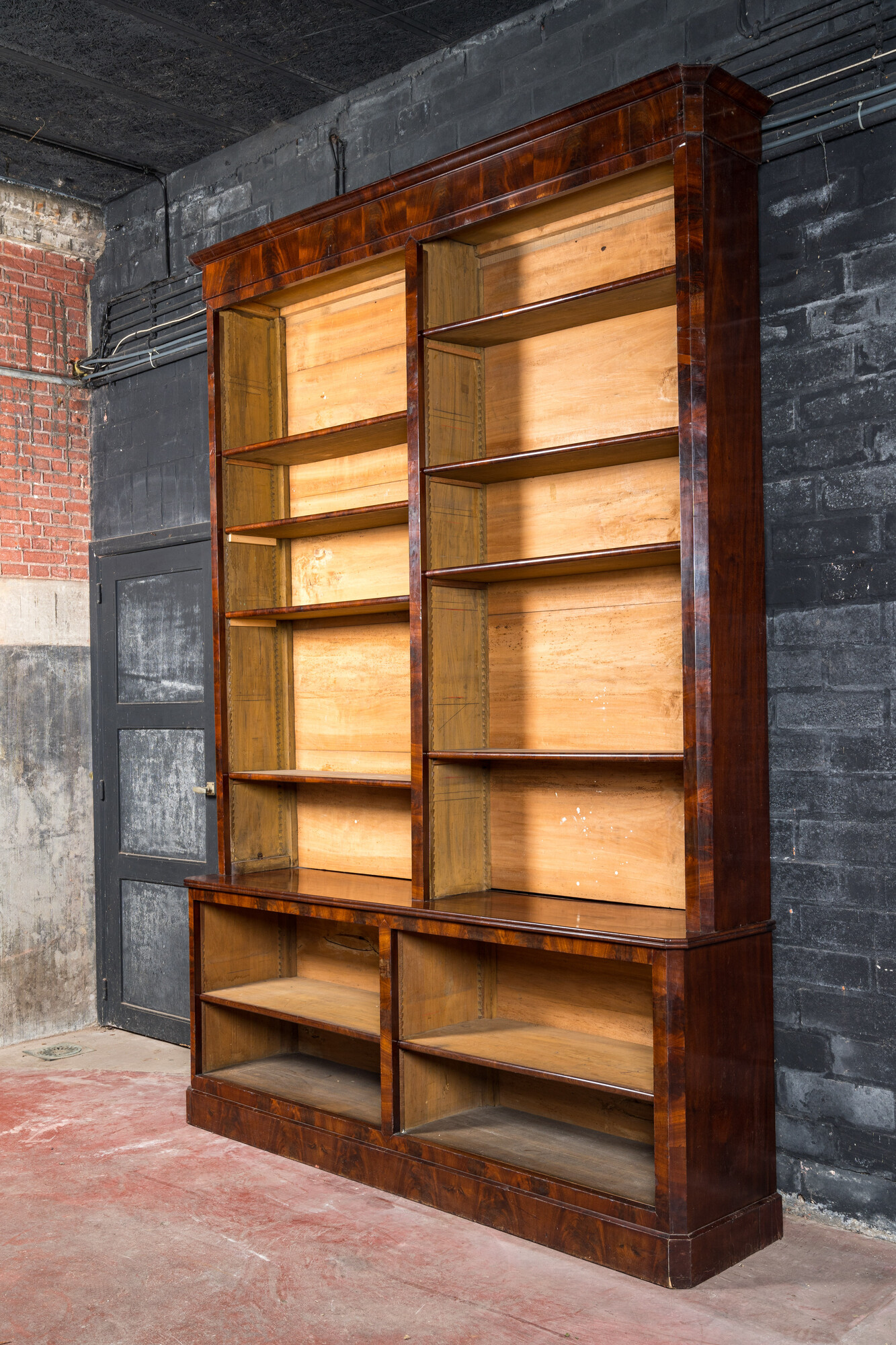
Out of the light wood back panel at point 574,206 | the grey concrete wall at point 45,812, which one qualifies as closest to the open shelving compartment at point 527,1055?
the light wood back panel at point 574,206

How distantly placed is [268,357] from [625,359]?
1661 mm

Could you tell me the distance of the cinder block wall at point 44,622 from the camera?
5.63 m

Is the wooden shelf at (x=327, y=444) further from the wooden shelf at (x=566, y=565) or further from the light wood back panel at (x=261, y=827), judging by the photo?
the light wood back panel at (x=261, y=827)

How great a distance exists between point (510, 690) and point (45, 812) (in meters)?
2.84

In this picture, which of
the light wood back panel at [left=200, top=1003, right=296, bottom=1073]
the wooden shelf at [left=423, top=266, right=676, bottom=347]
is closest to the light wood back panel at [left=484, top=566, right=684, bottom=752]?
the wooden shelf at [left=423, top=266, right=676, bottom=347]

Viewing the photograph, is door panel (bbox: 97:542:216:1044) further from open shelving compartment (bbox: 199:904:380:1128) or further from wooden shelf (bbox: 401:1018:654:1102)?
wooden shelf (bbox: 401:1018:654:1102)

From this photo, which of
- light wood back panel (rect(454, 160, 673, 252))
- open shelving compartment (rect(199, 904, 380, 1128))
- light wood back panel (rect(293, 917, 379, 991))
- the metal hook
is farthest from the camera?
the metal hook

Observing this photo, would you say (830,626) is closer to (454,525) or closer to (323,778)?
(454,525)

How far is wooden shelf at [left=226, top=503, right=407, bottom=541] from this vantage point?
13.4 ft

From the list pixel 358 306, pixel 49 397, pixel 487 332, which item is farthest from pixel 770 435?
pixel 49 397

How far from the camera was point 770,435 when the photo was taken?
344 centimetres

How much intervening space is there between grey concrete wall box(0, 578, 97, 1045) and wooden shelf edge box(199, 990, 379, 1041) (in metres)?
1.58

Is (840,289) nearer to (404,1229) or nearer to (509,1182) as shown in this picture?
(509,1182)

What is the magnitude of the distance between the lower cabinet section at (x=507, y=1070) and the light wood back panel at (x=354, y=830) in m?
0.25
